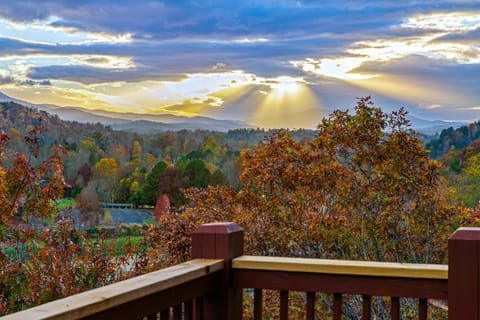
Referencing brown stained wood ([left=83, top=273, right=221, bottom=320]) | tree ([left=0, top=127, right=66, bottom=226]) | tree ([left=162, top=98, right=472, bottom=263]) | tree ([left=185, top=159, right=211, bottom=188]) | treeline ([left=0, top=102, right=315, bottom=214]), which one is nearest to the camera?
brown stained wood ([left=83, top=273, right=221, bottom=320])

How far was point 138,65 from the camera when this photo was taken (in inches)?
755

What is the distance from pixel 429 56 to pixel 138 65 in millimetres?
8701

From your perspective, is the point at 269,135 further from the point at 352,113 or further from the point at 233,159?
the point at 233,159

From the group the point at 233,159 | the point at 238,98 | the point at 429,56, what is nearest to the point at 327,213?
the point at 233,159

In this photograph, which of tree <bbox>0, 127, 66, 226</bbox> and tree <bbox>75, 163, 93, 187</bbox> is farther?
tree <bbox>75, 163, 93, 187</bbox>

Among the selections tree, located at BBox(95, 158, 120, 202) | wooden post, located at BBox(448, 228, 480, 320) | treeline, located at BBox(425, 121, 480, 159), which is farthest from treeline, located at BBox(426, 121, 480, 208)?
wooden post, located at BBox(448, 228, 480, 320)

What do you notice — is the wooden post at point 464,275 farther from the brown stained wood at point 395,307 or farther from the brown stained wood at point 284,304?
the brown stained wood at point 284,304

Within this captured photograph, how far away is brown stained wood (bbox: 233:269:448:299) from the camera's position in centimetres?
226

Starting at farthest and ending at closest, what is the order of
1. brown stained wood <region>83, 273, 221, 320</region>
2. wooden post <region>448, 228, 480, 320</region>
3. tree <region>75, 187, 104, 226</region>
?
tree <region>75, 187, 104, 226</region>, wooden post <region>448, 228, 480, 320</region>, brown stained wood <region>83, 273, 221, 320</region>

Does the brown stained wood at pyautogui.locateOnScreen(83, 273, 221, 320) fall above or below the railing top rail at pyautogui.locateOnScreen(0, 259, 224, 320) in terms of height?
below

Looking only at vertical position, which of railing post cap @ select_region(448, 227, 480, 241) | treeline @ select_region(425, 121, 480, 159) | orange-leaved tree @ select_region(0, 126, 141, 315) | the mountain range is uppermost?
the mountain range

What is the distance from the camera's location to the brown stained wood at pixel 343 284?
7.40 ft

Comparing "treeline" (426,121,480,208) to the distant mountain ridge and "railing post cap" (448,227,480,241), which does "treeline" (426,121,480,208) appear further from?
"railing post cap" (448,227,480,241)

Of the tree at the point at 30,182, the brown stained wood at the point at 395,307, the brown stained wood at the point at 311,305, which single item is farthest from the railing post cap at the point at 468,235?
the tree at the point at 30,182
